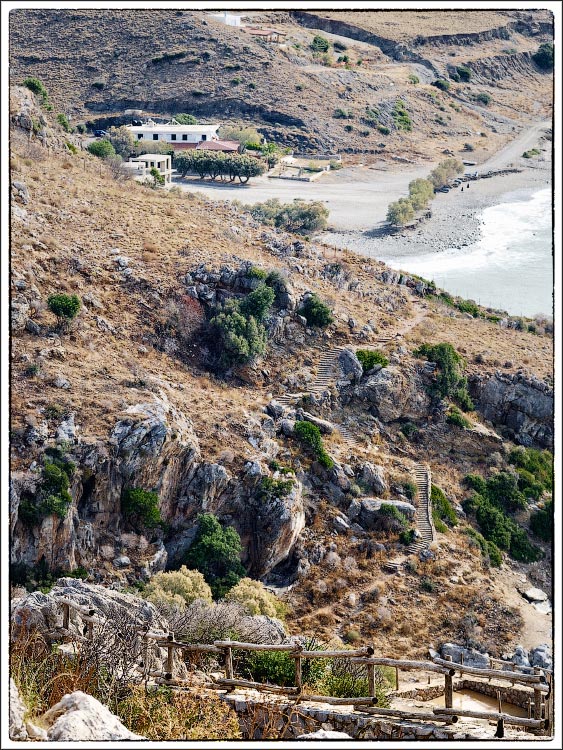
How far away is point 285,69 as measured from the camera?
3046 inches

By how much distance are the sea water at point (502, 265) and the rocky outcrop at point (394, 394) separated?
1635 cm

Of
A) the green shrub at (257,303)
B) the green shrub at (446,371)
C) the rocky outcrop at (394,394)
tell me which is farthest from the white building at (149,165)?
the rocky outcrop at (394,394)

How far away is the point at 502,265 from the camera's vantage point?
173 ft

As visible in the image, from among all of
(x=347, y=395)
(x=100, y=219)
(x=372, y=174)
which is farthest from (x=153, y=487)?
(x=372, y=174)

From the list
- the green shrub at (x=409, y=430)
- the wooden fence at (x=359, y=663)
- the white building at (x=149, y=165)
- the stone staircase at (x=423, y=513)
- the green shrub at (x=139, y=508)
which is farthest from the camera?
the white building at (x=149, y=165)

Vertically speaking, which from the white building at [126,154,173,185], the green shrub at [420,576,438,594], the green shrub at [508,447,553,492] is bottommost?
the green shrub at [420,576,438,594]

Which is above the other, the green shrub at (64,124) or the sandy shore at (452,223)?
the green shrub at (64,124)

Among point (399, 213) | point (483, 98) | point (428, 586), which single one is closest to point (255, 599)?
point (428, 586)

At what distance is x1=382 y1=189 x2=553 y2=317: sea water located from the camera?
4728cm

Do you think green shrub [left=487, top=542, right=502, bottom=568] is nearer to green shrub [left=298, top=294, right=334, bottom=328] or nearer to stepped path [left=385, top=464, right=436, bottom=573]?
stepped path [left=385, top=464, right=436, bottom=573]

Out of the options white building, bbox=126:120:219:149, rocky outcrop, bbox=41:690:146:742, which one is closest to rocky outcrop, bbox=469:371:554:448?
rocky outcrop, bbox=41:690:146:742

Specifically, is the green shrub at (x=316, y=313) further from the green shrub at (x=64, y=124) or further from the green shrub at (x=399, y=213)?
the green shrub at (x=399, y=213)

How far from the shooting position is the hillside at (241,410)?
74.0 feet

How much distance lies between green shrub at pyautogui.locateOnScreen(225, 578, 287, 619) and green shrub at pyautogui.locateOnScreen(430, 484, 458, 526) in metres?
6.08
